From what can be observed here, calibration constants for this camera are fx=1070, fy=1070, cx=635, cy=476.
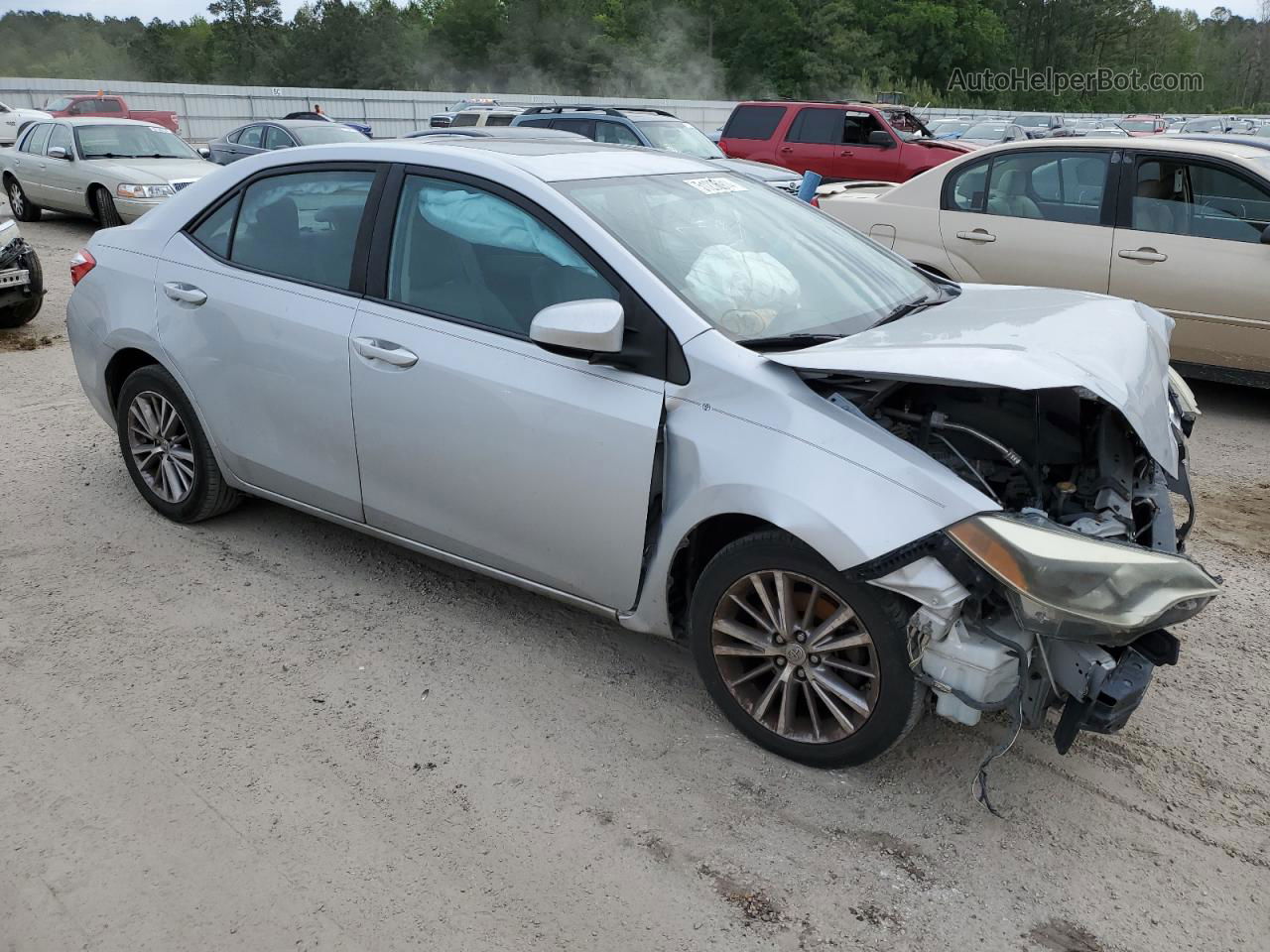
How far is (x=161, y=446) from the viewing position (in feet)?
15.5

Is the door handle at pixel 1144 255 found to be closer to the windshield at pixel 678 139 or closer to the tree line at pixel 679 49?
the windshield at pixel 678 139

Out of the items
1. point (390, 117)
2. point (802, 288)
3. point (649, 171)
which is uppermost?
point (649, 171)

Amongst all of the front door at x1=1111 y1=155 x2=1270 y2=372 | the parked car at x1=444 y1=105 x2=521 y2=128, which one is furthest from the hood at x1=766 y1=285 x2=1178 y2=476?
the parked car at x1=444 y1=105 x2=521 y2=128

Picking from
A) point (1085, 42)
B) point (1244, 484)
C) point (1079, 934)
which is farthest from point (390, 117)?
Answer: point (1085, 42)

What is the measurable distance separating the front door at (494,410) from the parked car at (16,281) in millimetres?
6269

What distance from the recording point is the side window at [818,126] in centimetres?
1673

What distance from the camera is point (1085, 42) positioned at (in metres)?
79.8

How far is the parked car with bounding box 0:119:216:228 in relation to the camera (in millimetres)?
13086

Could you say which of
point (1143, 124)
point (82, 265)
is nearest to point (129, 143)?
point (82, 265)

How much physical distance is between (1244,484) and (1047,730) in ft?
9.79

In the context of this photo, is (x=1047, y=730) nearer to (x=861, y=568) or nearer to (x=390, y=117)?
(x=861, y=568)

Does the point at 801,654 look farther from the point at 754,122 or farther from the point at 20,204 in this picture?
the point at 20,204

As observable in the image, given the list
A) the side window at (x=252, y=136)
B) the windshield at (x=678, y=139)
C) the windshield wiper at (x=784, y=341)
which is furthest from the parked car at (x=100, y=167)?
the windshield wiper at (x=784, y=341)
